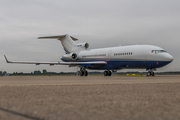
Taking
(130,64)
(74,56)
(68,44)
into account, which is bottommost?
(130,64)

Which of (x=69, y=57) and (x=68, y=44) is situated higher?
(x=68, y=44)

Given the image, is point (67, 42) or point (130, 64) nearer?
point (130, 64)

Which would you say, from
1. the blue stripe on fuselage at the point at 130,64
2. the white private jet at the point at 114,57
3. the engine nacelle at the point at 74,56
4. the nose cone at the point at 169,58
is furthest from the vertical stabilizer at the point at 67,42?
the nose cone at the point at 169,58

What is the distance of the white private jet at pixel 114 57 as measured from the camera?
29.2 meters

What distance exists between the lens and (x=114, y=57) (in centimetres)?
3403

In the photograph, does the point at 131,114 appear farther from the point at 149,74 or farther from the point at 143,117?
the point at 149,74

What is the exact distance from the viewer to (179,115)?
3670 millimetres

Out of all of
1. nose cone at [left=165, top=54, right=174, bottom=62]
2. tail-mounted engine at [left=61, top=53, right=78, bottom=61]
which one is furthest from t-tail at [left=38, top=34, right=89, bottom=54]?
nose cone at [left=165, top=54, right=174, bottom=62]

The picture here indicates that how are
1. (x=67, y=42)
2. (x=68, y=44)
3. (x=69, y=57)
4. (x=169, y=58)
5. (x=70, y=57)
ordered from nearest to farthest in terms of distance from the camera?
(x=169, y=58) < (x=70, y=57) < (x=69, y=57) < (x=68, y=44) < (x=67, y=42)

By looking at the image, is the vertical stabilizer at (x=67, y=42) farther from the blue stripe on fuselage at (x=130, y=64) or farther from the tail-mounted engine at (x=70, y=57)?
the blue stripe on fuselage at (x=130, y=64)

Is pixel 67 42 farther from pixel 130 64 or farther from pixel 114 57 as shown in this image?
pixel 130 64

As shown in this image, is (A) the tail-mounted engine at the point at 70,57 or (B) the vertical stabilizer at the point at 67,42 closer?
(A) the tail-mounted engine at the point at 70,57

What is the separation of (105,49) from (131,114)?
33.4 metres

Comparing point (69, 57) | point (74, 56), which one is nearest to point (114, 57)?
point (74, 56)
